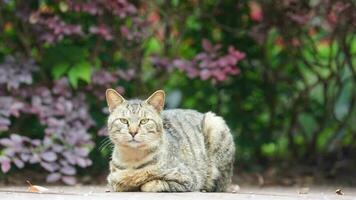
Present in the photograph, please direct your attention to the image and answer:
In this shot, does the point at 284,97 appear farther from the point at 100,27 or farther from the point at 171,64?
the point at 100,27

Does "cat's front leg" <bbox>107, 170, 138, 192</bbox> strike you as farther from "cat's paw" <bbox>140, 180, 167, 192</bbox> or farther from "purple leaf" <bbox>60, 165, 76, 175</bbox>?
"purple leaf" <bbox>60, 165, 76, 175</bbox>

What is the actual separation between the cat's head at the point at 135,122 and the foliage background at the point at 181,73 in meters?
1.57

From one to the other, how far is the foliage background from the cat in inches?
57.6

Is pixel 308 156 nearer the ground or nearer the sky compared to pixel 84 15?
nearer the ground

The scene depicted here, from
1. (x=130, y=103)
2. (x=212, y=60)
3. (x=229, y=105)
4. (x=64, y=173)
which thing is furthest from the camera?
(x=229, y=105)

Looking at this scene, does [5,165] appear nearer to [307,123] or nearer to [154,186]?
[154,186]

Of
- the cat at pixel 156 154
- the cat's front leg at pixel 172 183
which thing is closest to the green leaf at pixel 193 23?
the cat at pixel 156 154

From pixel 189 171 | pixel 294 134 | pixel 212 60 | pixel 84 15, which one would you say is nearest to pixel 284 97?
pixel 294 134

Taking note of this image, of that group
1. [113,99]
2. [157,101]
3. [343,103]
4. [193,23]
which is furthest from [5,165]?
[343,103]

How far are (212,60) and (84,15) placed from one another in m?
1.31

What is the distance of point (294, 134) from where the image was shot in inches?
380

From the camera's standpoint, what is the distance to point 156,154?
20.4ft

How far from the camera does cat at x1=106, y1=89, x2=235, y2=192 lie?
613cm

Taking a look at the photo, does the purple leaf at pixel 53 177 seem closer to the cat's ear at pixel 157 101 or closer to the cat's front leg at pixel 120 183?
the cat's front leg at pixel 120 183
